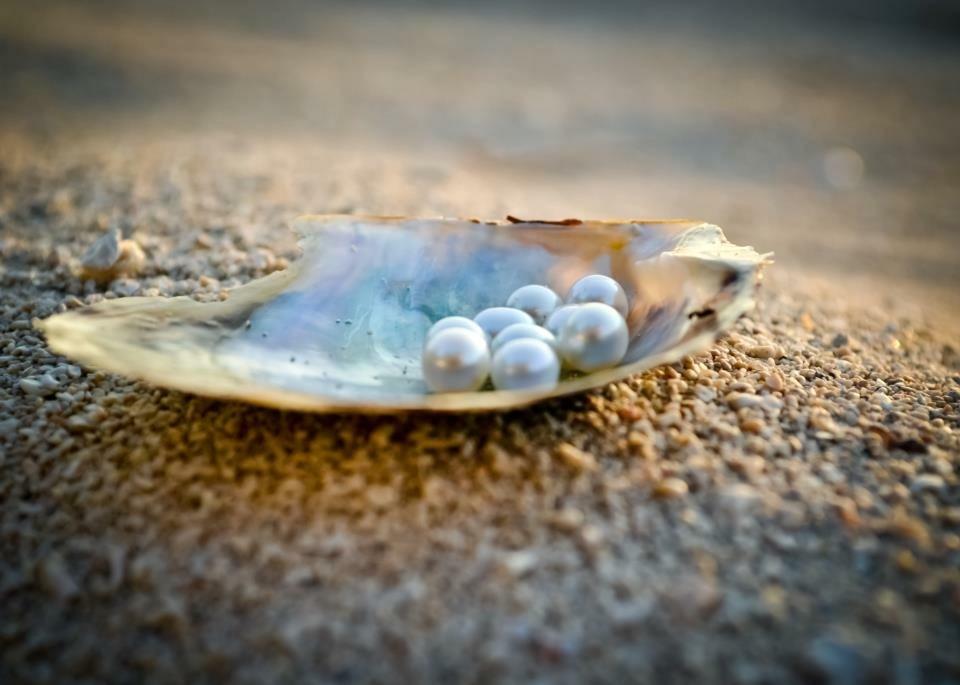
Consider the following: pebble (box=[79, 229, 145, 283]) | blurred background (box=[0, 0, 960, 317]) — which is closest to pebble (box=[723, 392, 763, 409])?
blurred background (box=[0, 0, 960, 317])

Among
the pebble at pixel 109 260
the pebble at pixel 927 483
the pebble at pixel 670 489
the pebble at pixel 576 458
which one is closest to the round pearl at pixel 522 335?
the pebble at pixel 576 458

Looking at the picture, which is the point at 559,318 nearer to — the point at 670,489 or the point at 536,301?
the point at 536,301

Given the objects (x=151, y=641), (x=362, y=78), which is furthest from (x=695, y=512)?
(x=362, y=78)

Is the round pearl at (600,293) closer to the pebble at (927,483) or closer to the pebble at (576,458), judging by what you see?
the pebble at (576,458)

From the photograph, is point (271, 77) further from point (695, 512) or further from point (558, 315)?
point (695, 512)

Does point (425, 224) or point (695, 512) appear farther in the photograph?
point (425, 224)

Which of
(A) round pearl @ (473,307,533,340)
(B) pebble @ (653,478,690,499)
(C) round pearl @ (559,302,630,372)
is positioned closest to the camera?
(B) pebble @ (653,478,690,499)

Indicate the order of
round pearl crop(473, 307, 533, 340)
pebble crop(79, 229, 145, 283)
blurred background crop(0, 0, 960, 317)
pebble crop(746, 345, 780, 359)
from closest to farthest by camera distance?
1. round pearl crop(473, 307, 533, 340)
2. pebble crop(746, 345, 780, 359)
3. pebble crop(79, 229, 145, 283)
4. blurred background crop(0, 0, 960, 317)

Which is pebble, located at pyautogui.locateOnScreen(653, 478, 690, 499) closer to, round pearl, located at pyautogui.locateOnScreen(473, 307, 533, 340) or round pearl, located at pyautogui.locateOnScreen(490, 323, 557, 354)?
round pearl, located at pyautogui.locateOnScreen(490, 323, 557, 354)

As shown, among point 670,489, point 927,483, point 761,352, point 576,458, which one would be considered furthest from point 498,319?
point 927,483
